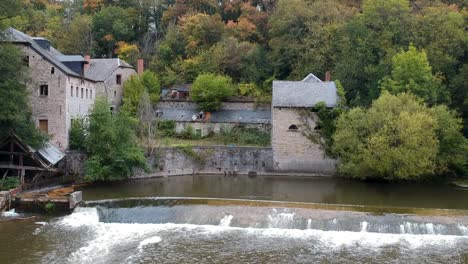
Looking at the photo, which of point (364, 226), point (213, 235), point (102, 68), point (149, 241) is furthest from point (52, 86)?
point (364, 226)

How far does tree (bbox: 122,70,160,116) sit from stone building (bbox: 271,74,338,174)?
39.9ft

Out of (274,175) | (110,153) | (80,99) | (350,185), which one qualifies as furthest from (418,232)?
(80,99)

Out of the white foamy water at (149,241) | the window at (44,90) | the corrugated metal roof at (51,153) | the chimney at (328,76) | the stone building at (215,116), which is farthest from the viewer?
the chimney at (328,76)

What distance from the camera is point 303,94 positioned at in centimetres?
3800

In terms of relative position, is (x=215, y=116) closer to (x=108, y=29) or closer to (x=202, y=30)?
(x=202, y=30)

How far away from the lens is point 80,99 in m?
35.6

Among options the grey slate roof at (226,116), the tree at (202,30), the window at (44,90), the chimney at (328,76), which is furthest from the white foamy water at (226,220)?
the tree at (202,30)

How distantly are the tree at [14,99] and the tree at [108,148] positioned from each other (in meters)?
3.87

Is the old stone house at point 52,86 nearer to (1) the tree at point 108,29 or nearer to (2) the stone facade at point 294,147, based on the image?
(2) the stone facade at point 294,147

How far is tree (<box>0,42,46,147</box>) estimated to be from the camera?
26078 mm

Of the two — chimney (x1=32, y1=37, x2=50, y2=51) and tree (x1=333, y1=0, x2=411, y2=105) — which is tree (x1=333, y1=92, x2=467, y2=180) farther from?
chimney (x1=32, y1=37, x2=50, y2=51)

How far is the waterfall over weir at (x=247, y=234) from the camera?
18.3 meters

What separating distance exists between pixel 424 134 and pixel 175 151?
17158 mm

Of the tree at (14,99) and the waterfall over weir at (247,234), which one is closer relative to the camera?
the waterfall over weir at (247,234)
